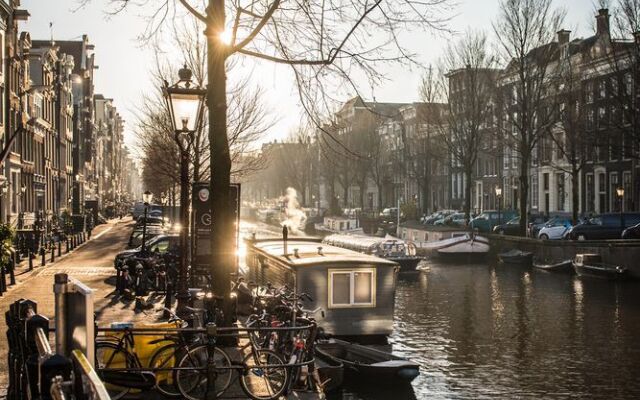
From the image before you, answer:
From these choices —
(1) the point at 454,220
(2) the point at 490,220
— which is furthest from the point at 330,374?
(1) the point at 454,220

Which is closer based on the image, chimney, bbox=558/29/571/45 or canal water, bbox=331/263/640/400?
canal water, bbox=331/263/640/400

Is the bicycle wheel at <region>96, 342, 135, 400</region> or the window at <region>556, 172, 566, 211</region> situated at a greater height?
the window at <region>556, 172, 566, 211</region>

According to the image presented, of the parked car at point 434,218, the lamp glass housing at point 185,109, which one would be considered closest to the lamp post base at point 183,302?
the lamp glass housing at point 185,109

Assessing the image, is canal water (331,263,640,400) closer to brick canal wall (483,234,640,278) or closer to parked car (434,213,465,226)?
brick canal wall (483,234,640,278)

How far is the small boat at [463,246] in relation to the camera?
5300 cm

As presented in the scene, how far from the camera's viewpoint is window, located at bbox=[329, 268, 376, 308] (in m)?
22.0

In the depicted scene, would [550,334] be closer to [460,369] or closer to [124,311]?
[460,369]

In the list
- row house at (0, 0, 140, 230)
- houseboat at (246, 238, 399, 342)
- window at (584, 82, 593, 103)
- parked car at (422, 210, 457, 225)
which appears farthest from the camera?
parked car at (422, 210, 457, 225)

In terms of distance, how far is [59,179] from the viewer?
7538cm

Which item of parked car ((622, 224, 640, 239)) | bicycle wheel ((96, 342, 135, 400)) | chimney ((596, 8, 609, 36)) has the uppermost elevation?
chimney ((596, 8, 609, 36))

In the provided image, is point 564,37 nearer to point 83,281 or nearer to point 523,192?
point 523,192

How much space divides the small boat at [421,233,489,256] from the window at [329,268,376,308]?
31.8 meters

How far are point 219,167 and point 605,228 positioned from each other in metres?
43.1

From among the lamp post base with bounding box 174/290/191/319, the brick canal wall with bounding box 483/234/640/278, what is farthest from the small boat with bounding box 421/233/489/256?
the lamp post base with bounding box 174/290/191/319
